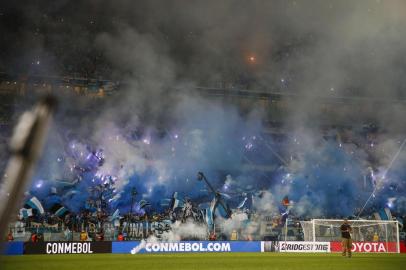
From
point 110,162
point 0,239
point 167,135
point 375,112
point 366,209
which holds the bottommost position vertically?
point 0,239

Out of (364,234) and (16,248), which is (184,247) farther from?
(364,234)

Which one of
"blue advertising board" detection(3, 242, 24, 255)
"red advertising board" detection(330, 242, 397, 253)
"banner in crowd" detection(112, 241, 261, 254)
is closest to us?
"blue advertising board" detection(3, 242, 24, 255)

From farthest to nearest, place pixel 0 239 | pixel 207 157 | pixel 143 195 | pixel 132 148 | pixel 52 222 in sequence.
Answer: pixel 207 157 < pixel 132 148 < pixel 143 195 < pixel 52 222 < pixel 0 239

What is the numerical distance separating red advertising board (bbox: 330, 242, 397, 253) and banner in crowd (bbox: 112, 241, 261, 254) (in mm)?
4168

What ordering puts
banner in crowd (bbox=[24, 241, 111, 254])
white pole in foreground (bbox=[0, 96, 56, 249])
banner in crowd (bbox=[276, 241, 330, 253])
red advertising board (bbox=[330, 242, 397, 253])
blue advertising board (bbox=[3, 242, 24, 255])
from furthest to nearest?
banner in crowd (bbox=[276, 241, 330, 253])
red advertising board (bbox=[330, 242, 397, 253])
banner in crowd (bbox=[24, 241, 111, 254])
blue advertising board (bbox=[3, 242, 24, 255])
white pole in foreground (bbox=[0, 96, 56, 249])

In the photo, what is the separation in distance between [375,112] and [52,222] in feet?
87.0

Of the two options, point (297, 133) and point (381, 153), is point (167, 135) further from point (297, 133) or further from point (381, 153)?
point (381, 153)

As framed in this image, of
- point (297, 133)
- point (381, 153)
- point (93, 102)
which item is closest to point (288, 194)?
point (297, 133)

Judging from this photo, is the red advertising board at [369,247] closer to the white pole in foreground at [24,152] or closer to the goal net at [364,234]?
Result: the goal net at [364,234]

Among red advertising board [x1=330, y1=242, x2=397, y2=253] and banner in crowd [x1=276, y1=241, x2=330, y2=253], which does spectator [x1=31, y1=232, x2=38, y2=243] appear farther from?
red advertising board [x1=330, y1=242, x2=397, y2=253]

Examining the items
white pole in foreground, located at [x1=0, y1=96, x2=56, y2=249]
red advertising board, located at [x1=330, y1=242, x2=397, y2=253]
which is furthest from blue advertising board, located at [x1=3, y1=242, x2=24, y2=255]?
white pole in foreground, located at [x1=0, y1=96, x2=56, y2=249]

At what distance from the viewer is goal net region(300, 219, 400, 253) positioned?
82.6 feet

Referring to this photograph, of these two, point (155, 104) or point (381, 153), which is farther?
point (381, 153)

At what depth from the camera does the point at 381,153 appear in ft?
127
